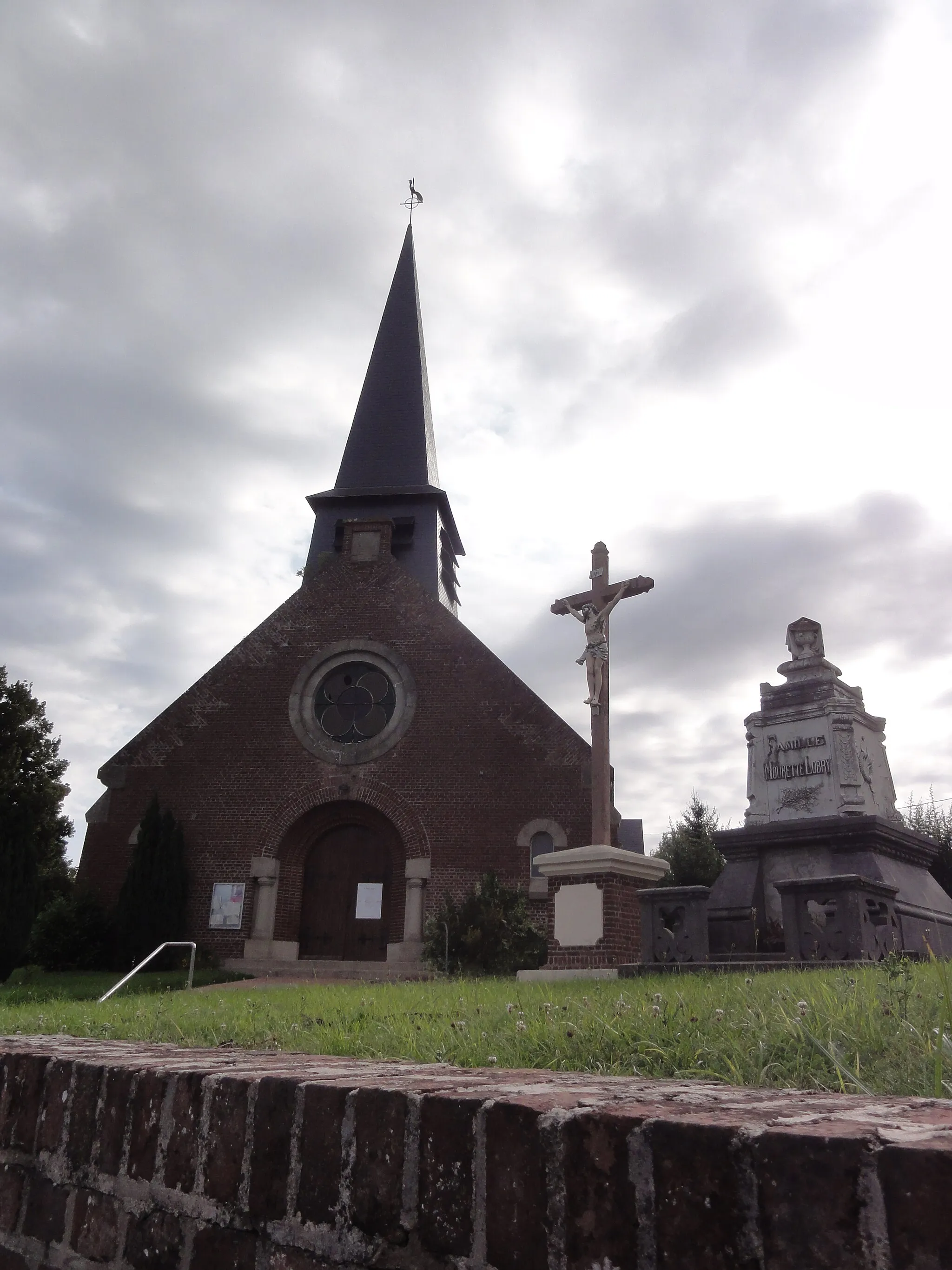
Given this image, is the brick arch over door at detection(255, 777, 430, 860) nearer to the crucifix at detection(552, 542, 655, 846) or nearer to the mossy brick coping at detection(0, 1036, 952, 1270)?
the crucifix at detection(552, 542, 655, 846)

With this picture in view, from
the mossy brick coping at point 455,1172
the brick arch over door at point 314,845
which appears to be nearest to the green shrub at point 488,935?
the brick arch over door at point 314,845

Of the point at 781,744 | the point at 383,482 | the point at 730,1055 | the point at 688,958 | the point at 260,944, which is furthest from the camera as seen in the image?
the point at 383,482

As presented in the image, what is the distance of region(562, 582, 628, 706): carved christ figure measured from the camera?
11.2 m

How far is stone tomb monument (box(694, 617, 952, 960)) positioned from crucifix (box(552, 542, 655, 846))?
2108 mm

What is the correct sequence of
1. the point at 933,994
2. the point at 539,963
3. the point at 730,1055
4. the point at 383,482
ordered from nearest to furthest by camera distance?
1. the point at 730,1055
2. the point at 933,994
3. the point at 539,963
4. the point at 383,482

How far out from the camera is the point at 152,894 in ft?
57.8

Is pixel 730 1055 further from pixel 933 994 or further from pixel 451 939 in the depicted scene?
pixel 451 939

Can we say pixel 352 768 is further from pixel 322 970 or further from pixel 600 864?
pixel 600 864

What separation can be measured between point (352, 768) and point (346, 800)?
0.66 meters

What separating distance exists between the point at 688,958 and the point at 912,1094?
7386 millimetres

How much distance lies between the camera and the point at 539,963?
583 inches

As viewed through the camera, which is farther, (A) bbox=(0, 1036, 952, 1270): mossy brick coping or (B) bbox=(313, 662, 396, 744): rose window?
(B) bbox=(313, 662, 396, 744): rose window

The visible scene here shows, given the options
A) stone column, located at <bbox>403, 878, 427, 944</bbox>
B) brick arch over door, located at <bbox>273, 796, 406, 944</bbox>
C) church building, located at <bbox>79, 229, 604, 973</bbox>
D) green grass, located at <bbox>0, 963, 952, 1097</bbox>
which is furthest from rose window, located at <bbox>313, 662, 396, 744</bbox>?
green grass, located at <bbox>0, 963, 952, 1097</bbox>

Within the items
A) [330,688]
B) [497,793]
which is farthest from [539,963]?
[330,688]
